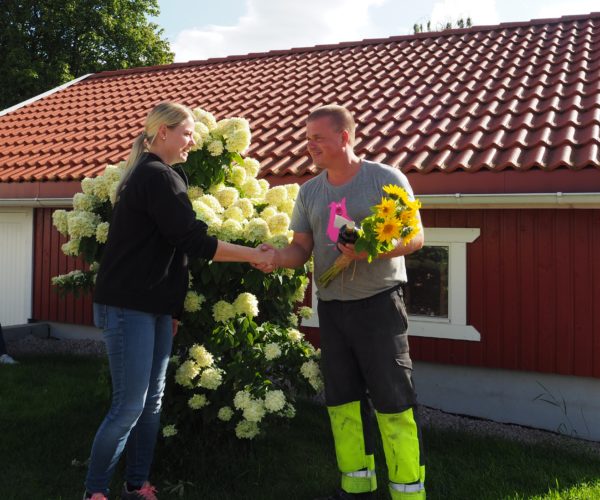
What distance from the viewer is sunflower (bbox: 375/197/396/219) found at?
315 cm

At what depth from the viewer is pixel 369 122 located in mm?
7441

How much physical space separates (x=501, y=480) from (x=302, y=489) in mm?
1327

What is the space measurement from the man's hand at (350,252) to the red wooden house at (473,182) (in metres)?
2.69

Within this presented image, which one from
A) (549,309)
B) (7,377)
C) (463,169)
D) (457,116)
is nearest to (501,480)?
(549,309)

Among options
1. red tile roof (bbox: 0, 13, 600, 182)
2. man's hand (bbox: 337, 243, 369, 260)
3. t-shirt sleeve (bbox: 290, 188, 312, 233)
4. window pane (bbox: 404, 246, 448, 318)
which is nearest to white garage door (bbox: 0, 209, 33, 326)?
red tile roof (bbox: 0, 13, 600, 182)

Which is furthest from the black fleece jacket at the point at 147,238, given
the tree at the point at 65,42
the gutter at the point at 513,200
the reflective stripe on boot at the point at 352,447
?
the tree at the point at 65,42

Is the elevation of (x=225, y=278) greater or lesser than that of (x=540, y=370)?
greater

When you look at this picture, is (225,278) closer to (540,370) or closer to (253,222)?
(253,222)

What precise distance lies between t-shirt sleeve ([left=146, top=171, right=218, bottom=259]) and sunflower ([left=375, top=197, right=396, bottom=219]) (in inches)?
36.7

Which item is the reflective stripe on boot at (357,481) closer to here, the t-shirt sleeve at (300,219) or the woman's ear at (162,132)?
the t-shirt sleeve at (300,219)

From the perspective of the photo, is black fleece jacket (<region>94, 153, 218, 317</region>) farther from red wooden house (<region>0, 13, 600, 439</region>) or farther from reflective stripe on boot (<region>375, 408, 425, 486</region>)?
red wooden house (<region>0, 13, 600, 439</region>)

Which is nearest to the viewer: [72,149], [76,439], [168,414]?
[168,414]

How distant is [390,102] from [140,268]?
5.59m

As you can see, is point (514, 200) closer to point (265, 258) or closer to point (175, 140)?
point (265, 258)
